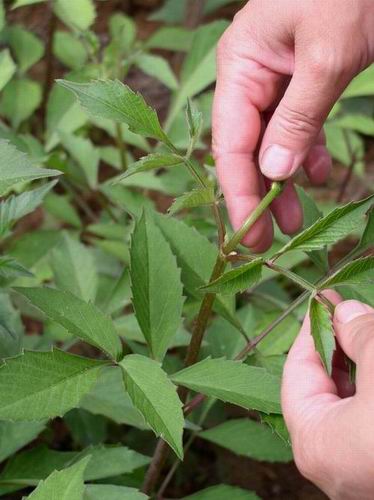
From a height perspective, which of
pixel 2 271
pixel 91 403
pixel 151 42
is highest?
pixel 2 271

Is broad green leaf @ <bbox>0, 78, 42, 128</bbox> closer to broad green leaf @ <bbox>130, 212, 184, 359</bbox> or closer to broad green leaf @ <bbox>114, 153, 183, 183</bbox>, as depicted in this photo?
broad green leaf @ <bbox>130, 212, 184, 359</bbox>

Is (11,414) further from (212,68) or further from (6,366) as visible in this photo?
(212,68)

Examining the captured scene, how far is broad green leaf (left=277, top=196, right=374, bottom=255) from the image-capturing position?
34.6 inches

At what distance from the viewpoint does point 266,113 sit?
49.8 inches

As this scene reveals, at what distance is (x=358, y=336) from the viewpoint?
88 centimetres

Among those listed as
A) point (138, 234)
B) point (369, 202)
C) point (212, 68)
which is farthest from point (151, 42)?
point (369, 202)

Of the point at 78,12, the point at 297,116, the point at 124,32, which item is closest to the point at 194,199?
the point at 297,116

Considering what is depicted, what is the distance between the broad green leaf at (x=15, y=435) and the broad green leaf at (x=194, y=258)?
32cm

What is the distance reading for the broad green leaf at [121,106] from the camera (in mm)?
886

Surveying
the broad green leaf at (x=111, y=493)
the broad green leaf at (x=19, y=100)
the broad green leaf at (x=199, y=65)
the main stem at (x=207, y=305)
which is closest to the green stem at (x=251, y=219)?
the main stem at (x=207, y=305)

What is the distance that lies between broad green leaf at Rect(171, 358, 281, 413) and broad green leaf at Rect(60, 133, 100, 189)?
78cm

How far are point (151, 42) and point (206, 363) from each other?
129 cm

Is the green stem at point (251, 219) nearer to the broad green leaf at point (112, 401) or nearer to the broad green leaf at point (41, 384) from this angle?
the broad green leaf at point (41, 384)

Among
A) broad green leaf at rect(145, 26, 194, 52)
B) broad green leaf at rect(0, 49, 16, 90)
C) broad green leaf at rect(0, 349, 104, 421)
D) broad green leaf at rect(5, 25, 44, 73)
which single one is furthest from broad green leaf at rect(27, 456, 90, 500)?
broad green leaf at rect(145, 26, 194, 52)
